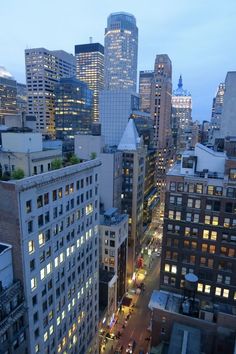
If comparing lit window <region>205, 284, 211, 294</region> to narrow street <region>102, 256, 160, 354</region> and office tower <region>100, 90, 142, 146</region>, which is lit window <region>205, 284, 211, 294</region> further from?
office tower <region>100, 90, 142, 146</region>

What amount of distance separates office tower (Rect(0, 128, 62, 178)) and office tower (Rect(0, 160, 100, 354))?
Result: 4822mm

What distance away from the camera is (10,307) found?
1443 inches

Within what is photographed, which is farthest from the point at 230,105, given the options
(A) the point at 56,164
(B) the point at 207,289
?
(A) the point at 56,164

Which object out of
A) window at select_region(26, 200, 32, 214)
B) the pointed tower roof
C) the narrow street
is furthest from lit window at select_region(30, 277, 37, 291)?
the pointed tower roof

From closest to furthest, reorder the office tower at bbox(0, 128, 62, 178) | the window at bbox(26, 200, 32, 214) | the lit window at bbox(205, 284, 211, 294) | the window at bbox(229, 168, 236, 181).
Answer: the window at bbox(26, 200, 32, 214) → the office tower at bbox(0, 128, 62, 178) → the window at bbox(229, 168, 236, 181) → the lit window at bbox(205, 284, 211, 294)

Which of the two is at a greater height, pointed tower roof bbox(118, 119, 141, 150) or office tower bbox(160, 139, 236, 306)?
pointed tower roof bbox(118, 119, 141, 150)

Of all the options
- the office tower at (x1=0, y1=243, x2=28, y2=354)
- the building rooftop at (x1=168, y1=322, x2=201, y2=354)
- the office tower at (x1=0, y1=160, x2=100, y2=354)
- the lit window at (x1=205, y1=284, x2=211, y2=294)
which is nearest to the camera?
A: the office tower at (x1=0, y1=243, x2=28, y2=354)

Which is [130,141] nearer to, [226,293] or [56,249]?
[226,293]

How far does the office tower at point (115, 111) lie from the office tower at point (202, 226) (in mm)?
86720

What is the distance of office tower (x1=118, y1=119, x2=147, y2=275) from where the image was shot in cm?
10231

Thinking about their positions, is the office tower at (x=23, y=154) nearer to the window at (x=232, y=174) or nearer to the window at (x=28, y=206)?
the window at (x=28, y=206)

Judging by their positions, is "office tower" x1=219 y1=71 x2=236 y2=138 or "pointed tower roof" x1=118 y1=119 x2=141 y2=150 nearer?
"office tower" x1=219 y1=71 x2=236 y2=138

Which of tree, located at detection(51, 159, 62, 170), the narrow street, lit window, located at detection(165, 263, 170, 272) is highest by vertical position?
tree, located at detection(51, 159, 62, 170)

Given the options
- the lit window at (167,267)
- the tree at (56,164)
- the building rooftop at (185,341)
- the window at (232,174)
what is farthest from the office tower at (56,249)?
the window at (232,174)
